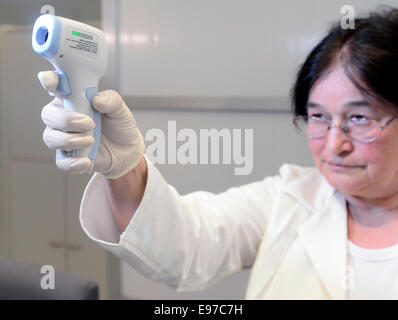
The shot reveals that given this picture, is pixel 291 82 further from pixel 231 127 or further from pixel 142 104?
pixel 142 104

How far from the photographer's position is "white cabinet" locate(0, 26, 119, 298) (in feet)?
3.61

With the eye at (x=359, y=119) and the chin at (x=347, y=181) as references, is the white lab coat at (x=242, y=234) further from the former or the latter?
the eye at (x=359, y=119)

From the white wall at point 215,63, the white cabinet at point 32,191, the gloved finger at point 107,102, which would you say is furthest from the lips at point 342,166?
the white cabinet at point 32,191

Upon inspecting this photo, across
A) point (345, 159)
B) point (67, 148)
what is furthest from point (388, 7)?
point (67, 148)

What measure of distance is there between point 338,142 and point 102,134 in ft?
1.20

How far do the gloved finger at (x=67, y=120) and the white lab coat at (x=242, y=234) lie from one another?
0.62ft

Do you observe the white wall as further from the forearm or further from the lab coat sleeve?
the forearm

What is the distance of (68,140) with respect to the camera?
0.47m

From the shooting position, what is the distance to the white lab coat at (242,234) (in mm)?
671

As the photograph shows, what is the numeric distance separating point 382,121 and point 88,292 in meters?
0.59

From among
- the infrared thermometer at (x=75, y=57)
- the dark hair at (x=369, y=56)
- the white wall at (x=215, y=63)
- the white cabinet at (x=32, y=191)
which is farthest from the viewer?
the white cabinet at (x=32, y=191)

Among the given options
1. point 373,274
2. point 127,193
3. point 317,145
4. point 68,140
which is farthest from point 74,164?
point 373,274

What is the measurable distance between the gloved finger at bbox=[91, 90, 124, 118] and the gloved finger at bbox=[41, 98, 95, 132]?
0.03 m
